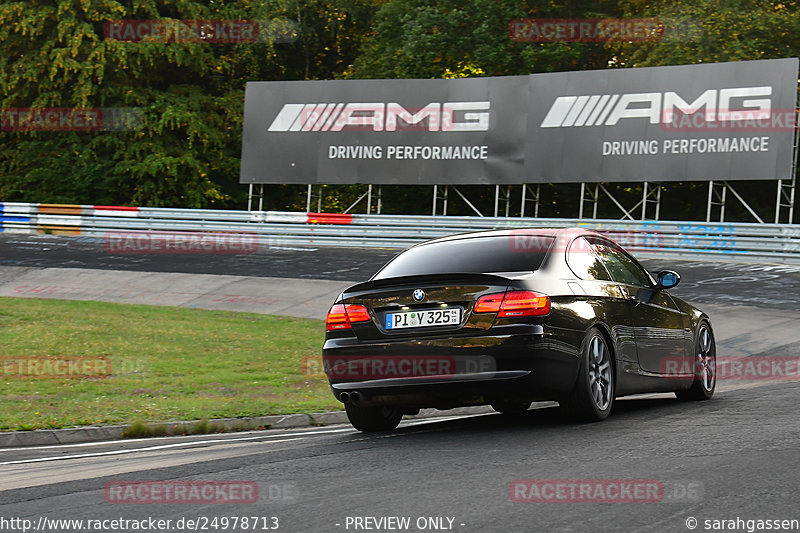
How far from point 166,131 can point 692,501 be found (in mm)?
39069

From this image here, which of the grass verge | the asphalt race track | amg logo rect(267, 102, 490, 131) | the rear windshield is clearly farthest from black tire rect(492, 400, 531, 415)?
amg logo rect(267, 102, 490, 131)

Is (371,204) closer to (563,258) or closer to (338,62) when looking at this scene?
(338,62)

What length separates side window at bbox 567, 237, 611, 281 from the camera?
8.30m

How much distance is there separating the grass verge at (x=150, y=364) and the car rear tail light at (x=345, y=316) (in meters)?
2.72

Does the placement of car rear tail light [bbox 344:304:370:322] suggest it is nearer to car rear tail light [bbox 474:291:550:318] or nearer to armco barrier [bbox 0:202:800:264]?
car rear tail light [bbox 474:291:550:318]

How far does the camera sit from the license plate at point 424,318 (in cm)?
761

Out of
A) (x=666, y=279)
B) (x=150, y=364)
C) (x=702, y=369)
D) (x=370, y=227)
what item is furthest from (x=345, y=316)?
(x=370, y=227)

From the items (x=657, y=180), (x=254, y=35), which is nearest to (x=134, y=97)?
(x=254, y=35)

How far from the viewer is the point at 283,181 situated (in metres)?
37.2

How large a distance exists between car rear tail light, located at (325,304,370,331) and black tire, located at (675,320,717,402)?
3431 millimetres

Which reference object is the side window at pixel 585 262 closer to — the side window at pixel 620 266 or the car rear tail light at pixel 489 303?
the side window at pixel 620 266

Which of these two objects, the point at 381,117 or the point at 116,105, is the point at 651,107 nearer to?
the point at 381,117

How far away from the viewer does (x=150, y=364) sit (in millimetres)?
14148

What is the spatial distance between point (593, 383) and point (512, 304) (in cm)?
100
